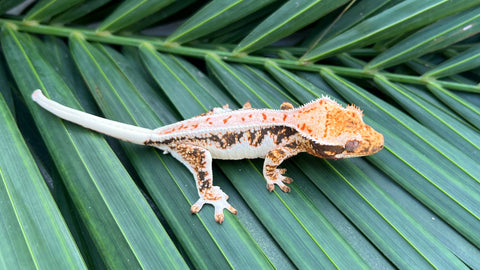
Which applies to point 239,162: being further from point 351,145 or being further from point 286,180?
point 351,145

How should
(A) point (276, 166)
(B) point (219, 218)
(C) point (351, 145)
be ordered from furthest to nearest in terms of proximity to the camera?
1. (A) point (276, 166)
2. (C) point (351, 145)
3. (B) point (219, 218)

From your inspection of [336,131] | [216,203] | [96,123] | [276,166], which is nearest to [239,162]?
[276,166]

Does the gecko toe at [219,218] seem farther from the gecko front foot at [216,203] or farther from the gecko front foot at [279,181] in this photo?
the gecko front foot at [279,181]

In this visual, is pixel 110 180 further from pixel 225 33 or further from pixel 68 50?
pixel 225 33

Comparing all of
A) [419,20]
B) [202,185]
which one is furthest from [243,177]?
[419,20]

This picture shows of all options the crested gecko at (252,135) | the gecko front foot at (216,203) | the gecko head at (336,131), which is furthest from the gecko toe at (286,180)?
the gecko front foot at (216,203)

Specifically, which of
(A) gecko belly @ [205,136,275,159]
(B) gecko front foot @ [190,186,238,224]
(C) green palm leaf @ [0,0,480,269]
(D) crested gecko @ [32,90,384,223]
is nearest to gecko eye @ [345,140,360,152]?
(D) crested gecko @ [32,90,384,223]

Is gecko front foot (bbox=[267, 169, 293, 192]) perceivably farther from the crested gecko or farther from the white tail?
the white tail
